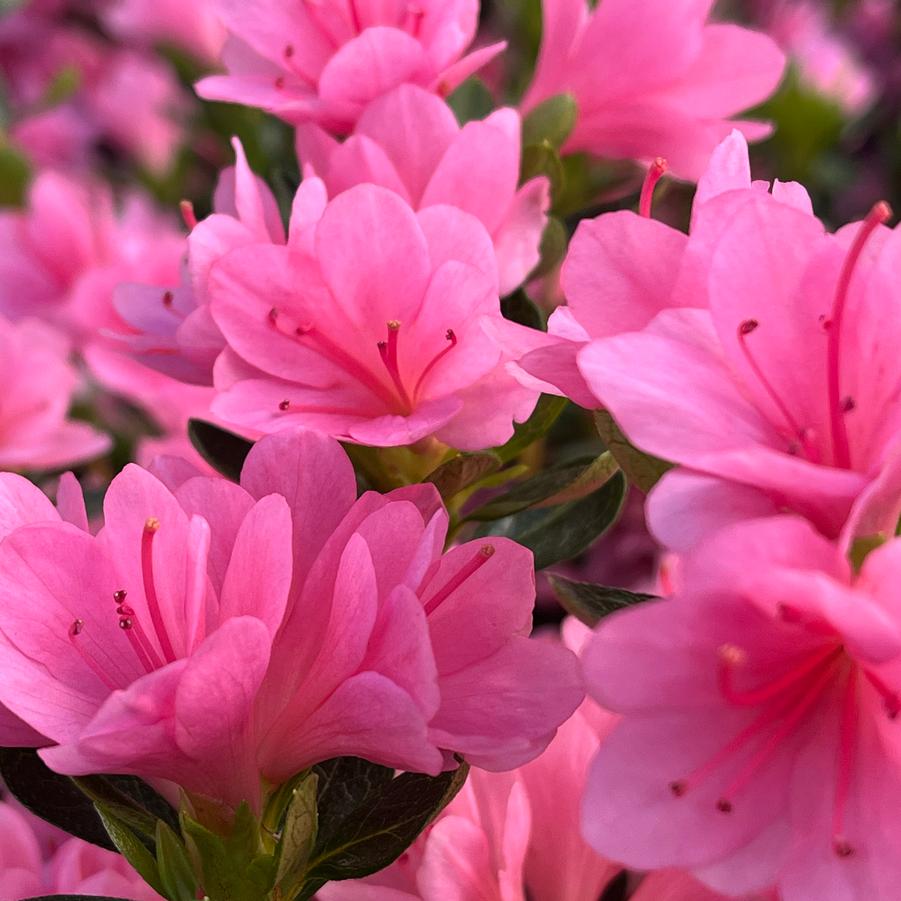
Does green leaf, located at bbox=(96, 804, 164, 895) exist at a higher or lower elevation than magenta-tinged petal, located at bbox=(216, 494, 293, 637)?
lower

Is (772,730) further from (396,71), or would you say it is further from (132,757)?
(396,71)

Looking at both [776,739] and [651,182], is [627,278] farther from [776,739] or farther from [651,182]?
[776,739]

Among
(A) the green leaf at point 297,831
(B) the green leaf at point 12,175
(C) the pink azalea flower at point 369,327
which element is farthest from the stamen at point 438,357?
(B) the green leaf at point 12,175

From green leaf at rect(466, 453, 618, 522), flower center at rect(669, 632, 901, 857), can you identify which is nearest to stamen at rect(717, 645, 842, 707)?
flower center at rect(669, 632, 901, 857)

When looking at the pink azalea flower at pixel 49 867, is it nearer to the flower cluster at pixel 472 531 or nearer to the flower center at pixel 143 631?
the flower cluster at pixel 472 531

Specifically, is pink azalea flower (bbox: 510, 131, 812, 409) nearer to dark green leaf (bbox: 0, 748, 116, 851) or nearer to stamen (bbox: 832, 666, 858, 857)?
stamen (bbox: 832, 666, 858, 857)

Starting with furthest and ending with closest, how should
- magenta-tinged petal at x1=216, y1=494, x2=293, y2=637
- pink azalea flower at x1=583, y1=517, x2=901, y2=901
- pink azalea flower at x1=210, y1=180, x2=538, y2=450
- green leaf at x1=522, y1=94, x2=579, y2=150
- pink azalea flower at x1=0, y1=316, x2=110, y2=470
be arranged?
pink azalea flower at x1=0, y1=316, x2=110, y2=470, green leaf at x1=522, y1=94, x2=579, y2=150, pink azalea flower at x1=210, y1=180, x2=538, y2=450, magenta-tinged petal at x1=216, y1=494, x2=293, y2=637, pink azalea flower at x1=583, y1=517, x2=901, y2=901
